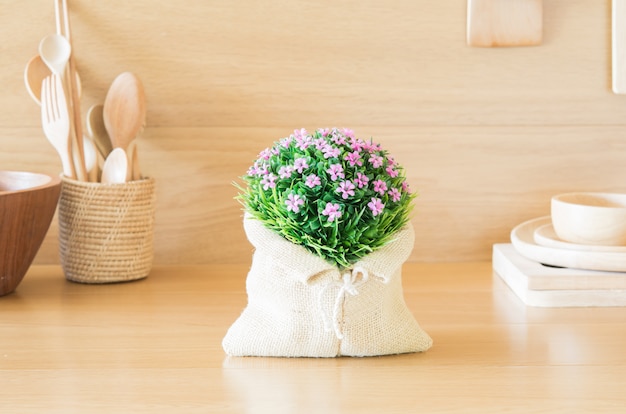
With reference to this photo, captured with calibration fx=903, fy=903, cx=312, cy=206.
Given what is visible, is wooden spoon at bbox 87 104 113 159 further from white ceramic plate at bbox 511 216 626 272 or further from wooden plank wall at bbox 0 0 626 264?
white ceramic plate at bbox 511 216 626 272

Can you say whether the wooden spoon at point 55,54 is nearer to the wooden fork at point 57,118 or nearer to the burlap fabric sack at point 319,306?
the wooden fork at point 57,118

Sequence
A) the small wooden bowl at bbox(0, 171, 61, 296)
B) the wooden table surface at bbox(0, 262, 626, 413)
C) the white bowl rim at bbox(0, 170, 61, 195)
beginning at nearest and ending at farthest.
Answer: the wooden table surface at bbox(0, 262, 626, 413) < the small wooden bowl at bbox(0, 171, 61, 296) < the white bowl rim at bbox(0, 170, 61, 195)

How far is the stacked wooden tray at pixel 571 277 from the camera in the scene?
990mm

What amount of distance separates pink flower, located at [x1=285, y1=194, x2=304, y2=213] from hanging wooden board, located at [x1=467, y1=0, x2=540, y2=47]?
0.50 metres

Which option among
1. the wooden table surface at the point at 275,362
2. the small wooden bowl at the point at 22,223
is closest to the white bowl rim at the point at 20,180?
the small wooden bowl at the point at 22,223

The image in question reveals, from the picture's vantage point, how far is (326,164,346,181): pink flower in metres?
0.77

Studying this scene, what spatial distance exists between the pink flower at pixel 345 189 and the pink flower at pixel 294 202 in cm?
3

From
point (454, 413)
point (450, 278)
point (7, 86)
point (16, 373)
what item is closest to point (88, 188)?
point (7, 86)

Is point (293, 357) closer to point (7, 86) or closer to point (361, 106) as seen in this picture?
point (361, 106)

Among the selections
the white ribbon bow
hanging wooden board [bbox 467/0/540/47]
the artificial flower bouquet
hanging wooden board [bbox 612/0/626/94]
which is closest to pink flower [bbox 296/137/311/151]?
the artificial flower bouquet

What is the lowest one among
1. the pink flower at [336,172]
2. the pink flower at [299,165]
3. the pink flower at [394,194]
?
the pink flower at [394,194]

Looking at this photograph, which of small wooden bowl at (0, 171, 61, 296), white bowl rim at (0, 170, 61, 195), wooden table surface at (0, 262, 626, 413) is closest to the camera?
wooden table surface at (0, 262, 626, 413)

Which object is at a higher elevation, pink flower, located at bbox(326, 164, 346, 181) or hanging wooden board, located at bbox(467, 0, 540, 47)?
hanging wooden board, located at bbox(467, 0, 540, 47)

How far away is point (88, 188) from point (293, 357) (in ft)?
1.27
